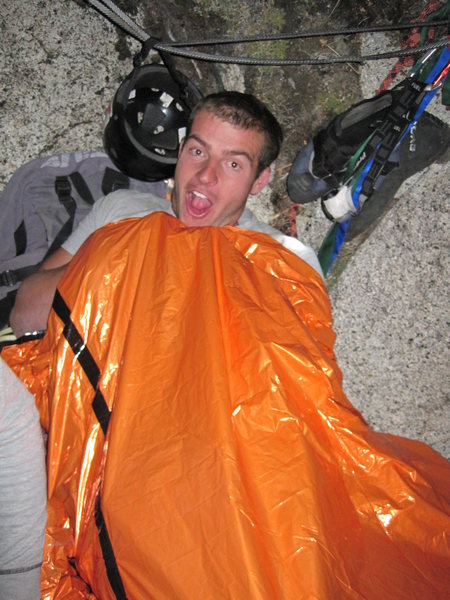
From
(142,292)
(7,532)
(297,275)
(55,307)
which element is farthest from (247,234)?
(7,532)

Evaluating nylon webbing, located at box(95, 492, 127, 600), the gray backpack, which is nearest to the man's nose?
the gray backpack

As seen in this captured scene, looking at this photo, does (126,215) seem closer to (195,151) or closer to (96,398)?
(195,151)

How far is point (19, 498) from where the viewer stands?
3.23 ft

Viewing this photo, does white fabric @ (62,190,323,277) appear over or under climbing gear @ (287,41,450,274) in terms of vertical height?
under

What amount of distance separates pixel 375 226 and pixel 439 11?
2.96 feet

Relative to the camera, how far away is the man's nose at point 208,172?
148cm

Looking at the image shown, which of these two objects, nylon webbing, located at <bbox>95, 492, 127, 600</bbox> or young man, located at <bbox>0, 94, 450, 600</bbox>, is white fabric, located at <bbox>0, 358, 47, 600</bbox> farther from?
nylon webbing, located at <bbox>95, 492, 127, 600</bbox>

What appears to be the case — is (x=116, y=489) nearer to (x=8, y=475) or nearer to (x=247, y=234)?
(x=8, y=475)

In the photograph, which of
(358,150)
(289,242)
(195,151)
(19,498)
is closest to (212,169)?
(195,151)

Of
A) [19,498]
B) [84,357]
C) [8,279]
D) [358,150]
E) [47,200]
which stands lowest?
[19,498]

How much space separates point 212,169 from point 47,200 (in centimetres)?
73

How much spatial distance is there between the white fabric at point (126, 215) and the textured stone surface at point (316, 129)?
40cm

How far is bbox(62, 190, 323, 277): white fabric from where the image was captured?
153cm

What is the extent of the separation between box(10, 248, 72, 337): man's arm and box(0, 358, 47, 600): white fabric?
0.35 meters
